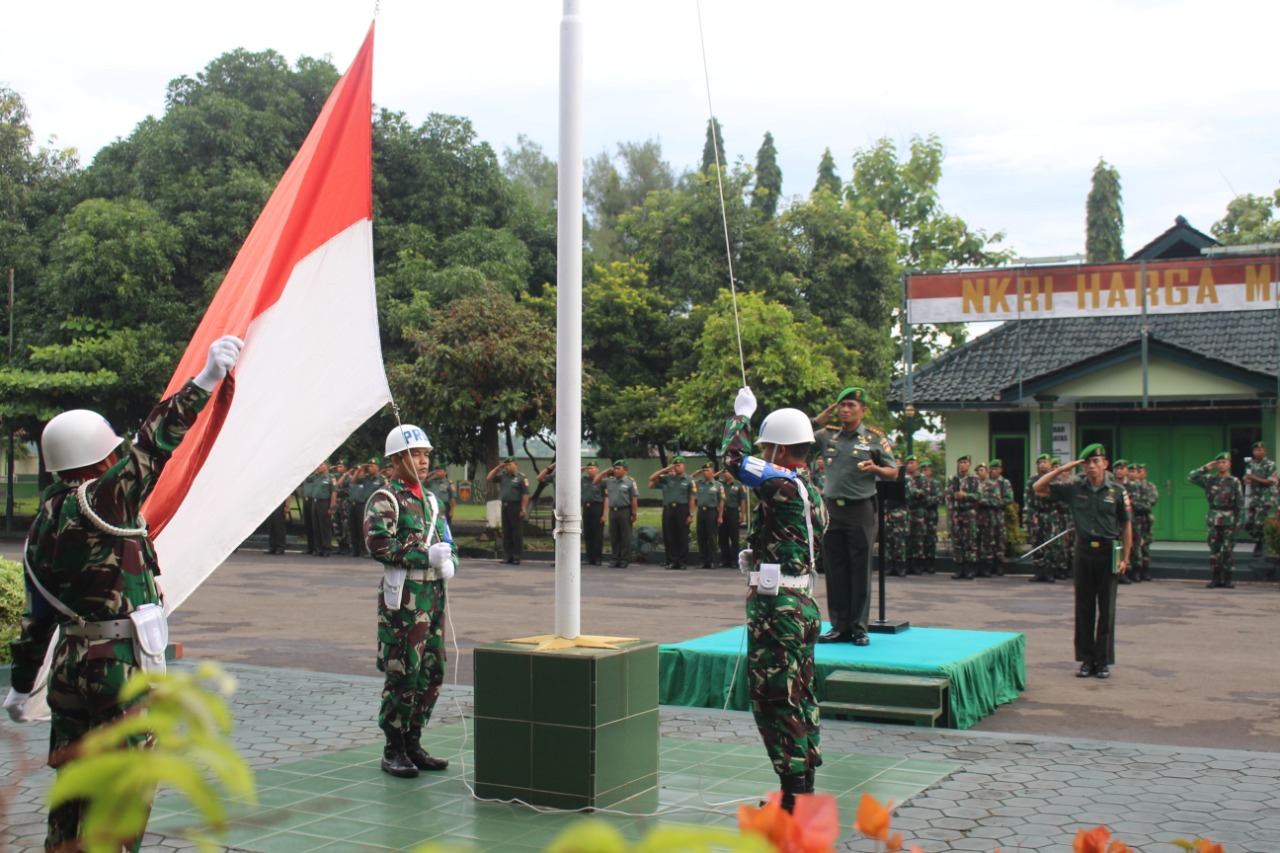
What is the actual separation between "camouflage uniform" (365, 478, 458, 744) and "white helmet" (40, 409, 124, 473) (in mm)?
2472

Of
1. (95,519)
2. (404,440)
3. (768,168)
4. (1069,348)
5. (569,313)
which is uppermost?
(768,168)

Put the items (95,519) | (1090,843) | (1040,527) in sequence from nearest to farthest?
(1090,843) → (95,519) → (1040,527)

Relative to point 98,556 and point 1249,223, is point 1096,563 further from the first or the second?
point 1249,223

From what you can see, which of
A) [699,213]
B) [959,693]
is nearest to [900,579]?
[959,693]

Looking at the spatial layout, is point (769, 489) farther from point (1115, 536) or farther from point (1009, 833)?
point (1115, 536)

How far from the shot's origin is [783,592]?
658cm

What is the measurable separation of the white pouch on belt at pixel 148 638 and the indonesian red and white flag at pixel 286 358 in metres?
0.60

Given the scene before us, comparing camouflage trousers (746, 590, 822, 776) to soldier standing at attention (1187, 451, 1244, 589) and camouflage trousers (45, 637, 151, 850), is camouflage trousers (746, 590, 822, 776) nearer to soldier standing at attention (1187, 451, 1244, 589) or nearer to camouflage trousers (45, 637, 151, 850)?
camouflage trousers (45, 637, 151, 850)

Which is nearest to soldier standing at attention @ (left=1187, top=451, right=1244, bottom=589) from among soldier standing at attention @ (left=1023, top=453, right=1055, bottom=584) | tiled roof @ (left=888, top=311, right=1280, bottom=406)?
soldier standing at attention @ (left=1023, top=453, right=1055, bottom=584)

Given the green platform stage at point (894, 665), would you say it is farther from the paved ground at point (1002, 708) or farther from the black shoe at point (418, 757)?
the black shoe at point (418, 757)

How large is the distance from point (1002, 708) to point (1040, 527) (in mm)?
12942

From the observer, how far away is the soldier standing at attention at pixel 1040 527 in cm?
Answer: 2080

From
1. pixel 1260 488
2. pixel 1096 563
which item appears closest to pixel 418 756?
pixel 1096 563

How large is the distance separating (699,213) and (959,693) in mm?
25980
